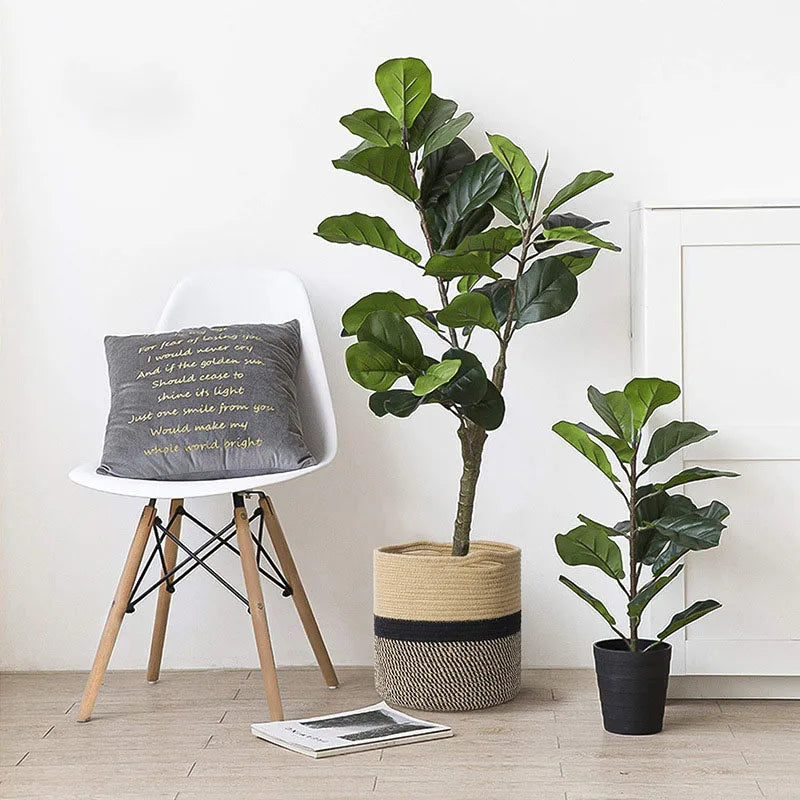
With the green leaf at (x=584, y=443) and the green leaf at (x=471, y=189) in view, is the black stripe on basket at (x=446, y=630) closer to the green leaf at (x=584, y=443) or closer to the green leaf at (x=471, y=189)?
the green leaf at (x=584, y=443)

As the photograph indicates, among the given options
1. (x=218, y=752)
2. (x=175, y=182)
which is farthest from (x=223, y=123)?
(x=218, y=752)

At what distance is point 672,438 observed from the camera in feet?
7.36

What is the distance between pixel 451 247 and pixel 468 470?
18.8 inches

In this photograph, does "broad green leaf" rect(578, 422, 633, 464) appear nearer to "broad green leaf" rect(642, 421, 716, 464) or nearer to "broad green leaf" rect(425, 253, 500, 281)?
"broad green leaf" rect(642, 421, 716, 464)

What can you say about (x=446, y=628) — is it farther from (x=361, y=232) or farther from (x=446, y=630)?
(x=361, y=232)

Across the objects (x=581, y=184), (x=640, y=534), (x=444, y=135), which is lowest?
(x=640, y=534)

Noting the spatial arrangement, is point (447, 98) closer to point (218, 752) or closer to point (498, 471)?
point (498, 471)

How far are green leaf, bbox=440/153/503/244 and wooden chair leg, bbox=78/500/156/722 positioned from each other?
0.86m

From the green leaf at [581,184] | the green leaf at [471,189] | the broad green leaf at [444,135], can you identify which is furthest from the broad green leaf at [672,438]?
the broad green leaf at [444,135]

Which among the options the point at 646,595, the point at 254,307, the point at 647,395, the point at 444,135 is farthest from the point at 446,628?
the point at 444,135

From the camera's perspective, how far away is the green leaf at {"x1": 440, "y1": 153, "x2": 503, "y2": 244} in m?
2.42

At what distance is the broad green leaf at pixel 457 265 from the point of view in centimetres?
223

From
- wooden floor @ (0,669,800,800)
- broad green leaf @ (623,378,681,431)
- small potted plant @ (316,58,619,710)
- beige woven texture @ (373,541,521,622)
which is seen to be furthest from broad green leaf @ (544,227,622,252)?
wooden floor @ (0,669,800,800)

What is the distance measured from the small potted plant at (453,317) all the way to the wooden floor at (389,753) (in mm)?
122
